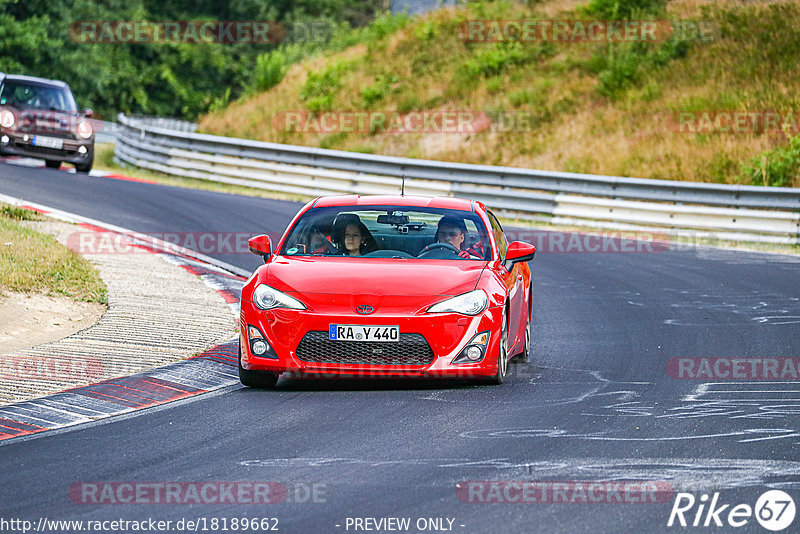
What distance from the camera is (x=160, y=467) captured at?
6570mm

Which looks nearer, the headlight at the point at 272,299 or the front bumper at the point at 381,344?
the front bumper at the point at 381,344

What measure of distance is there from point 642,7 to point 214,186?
15.7 metres

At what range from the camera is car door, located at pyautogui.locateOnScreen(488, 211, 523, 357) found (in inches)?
376

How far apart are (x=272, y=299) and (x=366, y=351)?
0.81 meters

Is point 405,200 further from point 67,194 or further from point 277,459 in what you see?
point 67,194

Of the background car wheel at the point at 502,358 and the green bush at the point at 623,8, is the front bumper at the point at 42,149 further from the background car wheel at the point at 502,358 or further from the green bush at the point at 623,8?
the background car wheel at the point at 502,358

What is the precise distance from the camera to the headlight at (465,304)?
8.74 m

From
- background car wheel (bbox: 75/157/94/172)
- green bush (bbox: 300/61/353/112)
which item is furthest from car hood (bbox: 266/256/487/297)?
green bush (bbox: 300/61/353/112)

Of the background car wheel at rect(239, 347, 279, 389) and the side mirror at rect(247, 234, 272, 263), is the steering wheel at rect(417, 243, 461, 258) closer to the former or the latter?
the side mirror at rect(247, 234, 272, 263)

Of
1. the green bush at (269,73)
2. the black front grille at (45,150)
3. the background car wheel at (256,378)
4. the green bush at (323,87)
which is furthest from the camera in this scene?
the green bush at (269,73)

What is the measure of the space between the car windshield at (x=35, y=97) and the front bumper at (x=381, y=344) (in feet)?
63.0

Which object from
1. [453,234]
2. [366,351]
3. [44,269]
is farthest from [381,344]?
[44,269]

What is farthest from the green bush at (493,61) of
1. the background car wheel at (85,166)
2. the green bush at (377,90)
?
the background car wheel at (85,166)

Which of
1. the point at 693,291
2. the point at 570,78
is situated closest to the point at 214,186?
the point at 570,78
